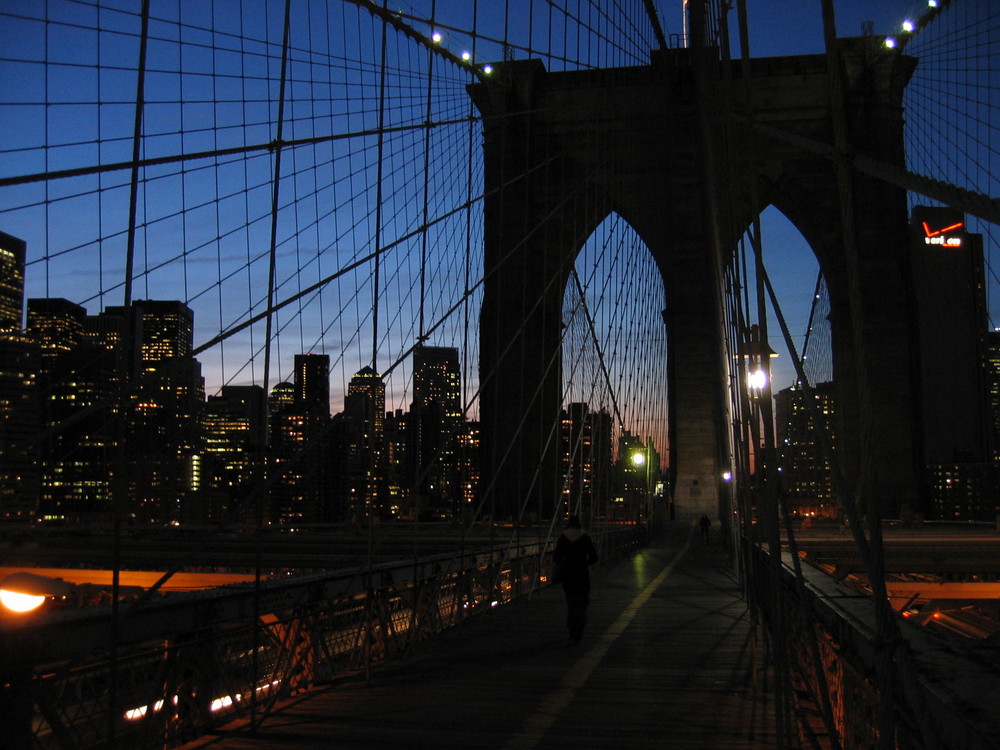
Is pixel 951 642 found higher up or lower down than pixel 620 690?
higher up

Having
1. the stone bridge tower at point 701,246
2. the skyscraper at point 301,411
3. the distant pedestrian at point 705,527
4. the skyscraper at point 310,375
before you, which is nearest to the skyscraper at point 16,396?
the skyscraper at point 301,411

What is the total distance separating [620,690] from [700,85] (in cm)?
616

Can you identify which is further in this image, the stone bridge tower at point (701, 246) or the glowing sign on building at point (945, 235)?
the glowing sign on building at point (945, 235)

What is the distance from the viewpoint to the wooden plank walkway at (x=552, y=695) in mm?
3160

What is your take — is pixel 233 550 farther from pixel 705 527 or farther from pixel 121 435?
pixel 121 435

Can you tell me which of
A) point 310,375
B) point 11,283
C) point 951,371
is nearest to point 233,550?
point 310,375

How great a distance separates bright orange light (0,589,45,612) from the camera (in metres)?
2.15

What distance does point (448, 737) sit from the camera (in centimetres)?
316

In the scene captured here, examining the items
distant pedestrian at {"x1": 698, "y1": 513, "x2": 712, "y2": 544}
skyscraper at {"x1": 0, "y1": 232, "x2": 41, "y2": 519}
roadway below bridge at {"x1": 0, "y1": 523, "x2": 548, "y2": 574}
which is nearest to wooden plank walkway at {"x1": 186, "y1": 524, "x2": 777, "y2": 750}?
skyscraper at {"x1": 0, "y1": 232, "x2": 41, "y2": 519}

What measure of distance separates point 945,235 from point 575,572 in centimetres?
2062

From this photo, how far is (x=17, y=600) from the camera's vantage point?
217 cm

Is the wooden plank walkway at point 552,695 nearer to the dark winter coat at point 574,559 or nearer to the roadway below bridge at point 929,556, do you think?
the dark winter coat at point 574,559

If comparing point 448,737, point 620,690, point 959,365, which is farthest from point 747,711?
point 959,365

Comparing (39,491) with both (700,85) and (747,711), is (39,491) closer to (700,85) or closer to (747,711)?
(747,711)
